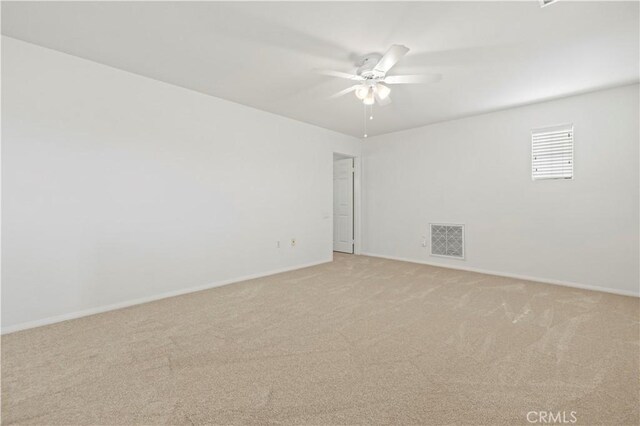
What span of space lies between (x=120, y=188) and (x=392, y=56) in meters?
2.93

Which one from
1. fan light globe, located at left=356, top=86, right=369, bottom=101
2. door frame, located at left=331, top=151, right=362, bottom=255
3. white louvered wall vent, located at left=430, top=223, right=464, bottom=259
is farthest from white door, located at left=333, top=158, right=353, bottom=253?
fan light globe, located at left=356, top=86, right=369, bottom=101

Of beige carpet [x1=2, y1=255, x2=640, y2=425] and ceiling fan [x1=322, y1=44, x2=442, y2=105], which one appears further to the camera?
ceiling fan [x1=322, y1=44, x2=442, y2=105]

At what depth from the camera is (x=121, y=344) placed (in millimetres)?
2205

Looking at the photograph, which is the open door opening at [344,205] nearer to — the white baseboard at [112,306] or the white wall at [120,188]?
the white wall at [120,188]

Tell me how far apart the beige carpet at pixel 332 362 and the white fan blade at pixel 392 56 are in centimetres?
225

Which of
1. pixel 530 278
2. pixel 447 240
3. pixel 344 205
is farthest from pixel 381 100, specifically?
pixel 344 205

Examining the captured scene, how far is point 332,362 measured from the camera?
1.94 m

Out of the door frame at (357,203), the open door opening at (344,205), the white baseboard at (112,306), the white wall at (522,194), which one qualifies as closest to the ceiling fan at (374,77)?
the white wall at (522,194)

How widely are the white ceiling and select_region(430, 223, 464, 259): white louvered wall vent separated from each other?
7.22ft

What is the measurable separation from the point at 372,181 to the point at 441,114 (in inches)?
74.8

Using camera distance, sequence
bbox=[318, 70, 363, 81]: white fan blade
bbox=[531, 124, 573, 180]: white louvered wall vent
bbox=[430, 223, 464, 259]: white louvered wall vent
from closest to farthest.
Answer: bbox=[318, 70, 363, 81]: white fan blade, bbox=[531, 124, 573, 180]: white louvered wall vent, bbox=[430, 223, 464, 259]: white louvered wall vent

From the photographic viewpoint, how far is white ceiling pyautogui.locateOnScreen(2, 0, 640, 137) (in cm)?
207

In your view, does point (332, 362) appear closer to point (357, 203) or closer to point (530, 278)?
point (530, 278)

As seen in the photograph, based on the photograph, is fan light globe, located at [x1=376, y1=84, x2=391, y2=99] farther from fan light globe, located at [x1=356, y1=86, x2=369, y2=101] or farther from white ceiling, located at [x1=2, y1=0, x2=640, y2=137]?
white ceiling, located at [x1=2, y1=0, x2=640, y2=137]
